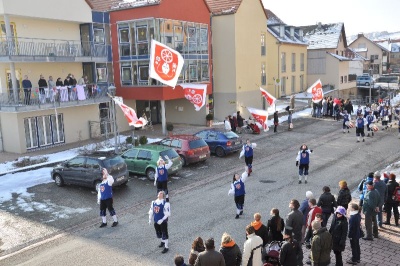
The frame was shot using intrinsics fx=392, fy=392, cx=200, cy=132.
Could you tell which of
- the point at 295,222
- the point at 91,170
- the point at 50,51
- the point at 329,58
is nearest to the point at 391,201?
the point at 295,222

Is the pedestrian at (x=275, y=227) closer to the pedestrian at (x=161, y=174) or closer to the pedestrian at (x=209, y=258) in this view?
the pedestrian at (x=209, y=258)

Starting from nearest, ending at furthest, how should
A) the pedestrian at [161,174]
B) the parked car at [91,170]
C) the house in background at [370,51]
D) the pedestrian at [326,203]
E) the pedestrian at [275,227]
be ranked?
1. the pedestrian at [275,227]
2. the pedestrian at [326,203]
3. the pedestrian at [161,174]
4. the parked car at [91,170]
5. the house in background at [370,51]

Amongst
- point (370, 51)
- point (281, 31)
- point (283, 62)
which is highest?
point (281, 31)

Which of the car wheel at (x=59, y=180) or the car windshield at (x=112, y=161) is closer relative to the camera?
the car windshield at (x=112, y=161)

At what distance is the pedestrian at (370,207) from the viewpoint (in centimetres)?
989

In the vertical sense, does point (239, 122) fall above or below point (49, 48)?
below

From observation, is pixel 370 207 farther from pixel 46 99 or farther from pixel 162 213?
pixel 46 99

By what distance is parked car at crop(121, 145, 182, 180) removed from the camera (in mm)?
17094

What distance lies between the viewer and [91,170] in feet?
51.8

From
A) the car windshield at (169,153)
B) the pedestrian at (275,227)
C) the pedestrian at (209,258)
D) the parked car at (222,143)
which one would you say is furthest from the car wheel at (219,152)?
the pedestrian at (209,258)

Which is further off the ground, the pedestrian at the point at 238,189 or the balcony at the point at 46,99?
the balcony at the point at 46,99

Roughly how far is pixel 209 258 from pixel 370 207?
5.10 meters

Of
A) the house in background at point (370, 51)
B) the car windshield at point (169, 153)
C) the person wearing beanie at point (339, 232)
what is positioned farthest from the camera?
the house in background at point (370, 51)

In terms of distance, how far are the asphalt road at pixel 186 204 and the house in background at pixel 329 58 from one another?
29321mm
